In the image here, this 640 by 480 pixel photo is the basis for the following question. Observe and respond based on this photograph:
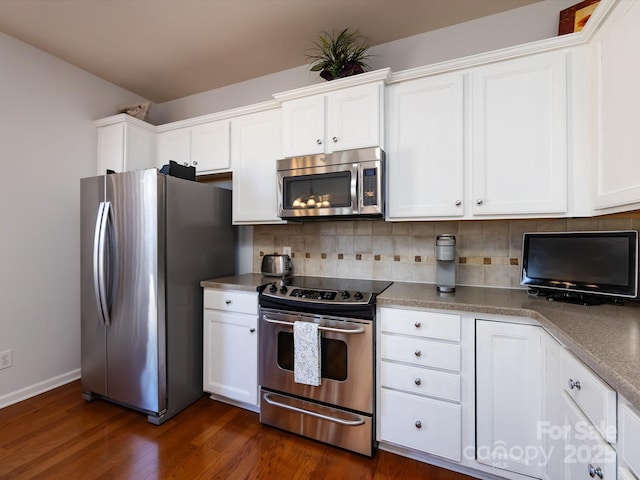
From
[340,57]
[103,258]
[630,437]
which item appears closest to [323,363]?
[630,437]

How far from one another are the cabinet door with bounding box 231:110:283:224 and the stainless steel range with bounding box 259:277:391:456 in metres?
0.69

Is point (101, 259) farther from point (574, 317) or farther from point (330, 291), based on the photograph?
point (574, 317)

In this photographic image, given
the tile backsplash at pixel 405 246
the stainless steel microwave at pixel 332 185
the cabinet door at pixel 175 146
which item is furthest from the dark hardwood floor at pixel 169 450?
the cabinet door at pixel 175 146

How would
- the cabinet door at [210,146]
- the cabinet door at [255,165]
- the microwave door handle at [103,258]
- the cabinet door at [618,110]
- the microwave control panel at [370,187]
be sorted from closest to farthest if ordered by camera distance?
the cabinet door at [618,110] → the microwave control panel at [370,187] → the microwave door handle at [103,258] → the cabinet door at [255,165] → the cabinet door at [210,146]

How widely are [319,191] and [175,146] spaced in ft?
5.06

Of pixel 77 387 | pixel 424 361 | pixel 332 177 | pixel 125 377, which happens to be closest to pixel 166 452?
pixel 125 377

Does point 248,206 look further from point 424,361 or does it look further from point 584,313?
point 584,313

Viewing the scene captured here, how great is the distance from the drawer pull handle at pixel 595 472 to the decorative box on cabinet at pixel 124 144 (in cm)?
325

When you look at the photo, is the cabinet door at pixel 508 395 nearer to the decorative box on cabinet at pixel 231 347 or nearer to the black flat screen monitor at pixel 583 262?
the black flat screen monitor at pixel 583 262

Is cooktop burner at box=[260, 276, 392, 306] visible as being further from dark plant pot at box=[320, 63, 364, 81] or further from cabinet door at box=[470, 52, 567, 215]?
dark plant pot at box=[320, 63, 364, 81]

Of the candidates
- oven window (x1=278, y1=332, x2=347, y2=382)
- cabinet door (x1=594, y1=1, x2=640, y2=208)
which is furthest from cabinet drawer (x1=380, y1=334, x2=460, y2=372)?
cabinet door (x1=594, y1=1, x2=640, y2=208)

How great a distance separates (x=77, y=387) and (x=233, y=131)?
2440 millimetres

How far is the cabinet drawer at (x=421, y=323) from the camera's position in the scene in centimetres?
153

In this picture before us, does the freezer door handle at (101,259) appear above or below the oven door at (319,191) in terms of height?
below
